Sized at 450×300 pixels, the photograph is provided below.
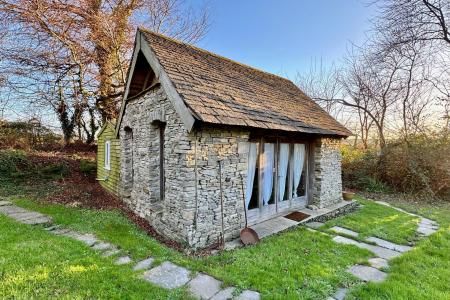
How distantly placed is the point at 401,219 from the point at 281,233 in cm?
456

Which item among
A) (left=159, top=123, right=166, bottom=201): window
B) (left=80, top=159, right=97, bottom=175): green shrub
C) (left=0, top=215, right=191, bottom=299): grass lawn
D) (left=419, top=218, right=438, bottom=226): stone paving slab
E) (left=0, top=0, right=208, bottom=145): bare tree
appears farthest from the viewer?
(left=80, top=159, right=97, bottom=175): green shrub

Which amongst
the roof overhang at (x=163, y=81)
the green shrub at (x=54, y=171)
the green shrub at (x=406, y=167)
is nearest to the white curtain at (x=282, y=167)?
the roof overhang at (x=163, y=81)

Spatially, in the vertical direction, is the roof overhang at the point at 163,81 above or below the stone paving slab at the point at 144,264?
above

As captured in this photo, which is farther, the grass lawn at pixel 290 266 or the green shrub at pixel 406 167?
the green shrub at pixel 406 167

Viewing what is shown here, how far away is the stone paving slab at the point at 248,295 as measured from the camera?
340 cm

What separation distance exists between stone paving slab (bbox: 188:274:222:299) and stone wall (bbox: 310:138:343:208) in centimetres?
548

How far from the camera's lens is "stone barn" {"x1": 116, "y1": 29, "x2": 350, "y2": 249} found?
5023mm

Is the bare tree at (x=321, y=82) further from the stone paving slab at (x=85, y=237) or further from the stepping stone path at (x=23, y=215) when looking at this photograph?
the stepping stone path at (x=23, y=215)

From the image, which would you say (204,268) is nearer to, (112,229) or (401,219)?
(112,229)

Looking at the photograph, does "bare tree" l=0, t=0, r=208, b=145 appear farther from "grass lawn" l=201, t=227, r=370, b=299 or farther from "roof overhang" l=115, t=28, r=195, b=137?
"grass lawn" l=201, t=227, r=370, b=299

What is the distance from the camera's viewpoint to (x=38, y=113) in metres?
12.3

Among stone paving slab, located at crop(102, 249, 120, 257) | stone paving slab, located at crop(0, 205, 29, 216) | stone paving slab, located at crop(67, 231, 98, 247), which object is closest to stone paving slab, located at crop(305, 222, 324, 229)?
stone paving slab, located at crop(102, 249, 120, 257)

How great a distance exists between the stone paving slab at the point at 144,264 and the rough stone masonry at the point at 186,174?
795 millimetres

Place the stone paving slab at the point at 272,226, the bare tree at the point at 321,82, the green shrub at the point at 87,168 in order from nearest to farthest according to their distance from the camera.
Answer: the stone paving slab at the point at 272,226 < the green shrub at the point at 87,168 < the bare tree at the point at 321,82
